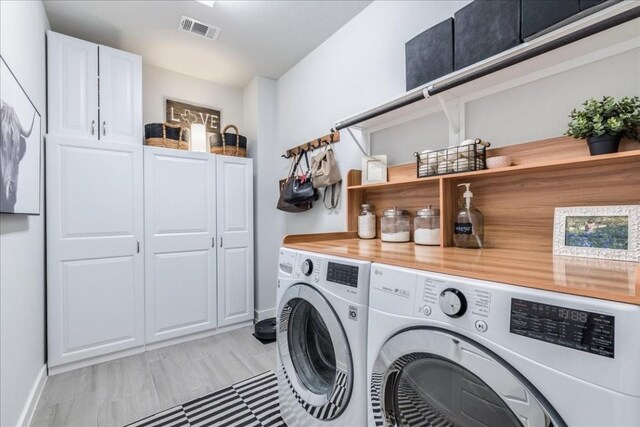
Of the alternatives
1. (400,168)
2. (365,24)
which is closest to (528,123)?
(400,168)

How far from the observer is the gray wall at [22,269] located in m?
1.30

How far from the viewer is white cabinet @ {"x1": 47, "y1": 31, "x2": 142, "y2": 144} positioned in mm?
2145

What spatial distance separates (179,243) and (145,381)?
1066mm

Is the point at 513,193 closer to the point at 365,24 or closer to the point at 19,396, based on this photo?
the point at 365,24

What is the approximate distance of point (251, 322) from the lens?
2992mm

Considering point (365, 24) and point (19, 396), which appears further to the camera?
point (365, 24)

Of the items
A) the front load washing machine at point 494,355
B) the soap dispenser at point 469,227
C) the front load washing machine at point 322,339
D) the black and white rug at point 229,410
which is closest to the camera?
the front load washing machine at point 494,355

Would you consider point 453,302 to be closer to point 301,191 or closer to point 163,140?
point 301,191

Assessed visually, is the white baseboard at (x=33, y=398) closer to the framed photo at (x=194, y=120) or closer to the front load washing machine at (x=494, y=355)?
the front load washing machine at (x=494, y=355)

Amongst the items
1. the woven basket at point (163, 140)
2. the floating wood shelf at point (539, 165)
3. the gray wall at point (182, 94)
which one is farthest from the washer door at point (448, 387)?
the gray wall at point (182, 94)

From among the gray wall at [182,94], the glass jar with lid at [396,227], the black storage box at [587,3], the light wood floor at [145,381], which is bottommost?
the light wood floor at [145,381]

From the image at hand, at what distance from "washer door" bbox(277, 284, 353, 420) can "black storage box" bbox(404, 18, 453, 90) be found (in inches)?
45.8

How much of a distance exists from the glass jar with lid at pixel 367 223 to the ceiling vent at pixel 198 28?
1.88 metres

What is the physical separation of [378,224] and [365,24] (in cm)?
145
